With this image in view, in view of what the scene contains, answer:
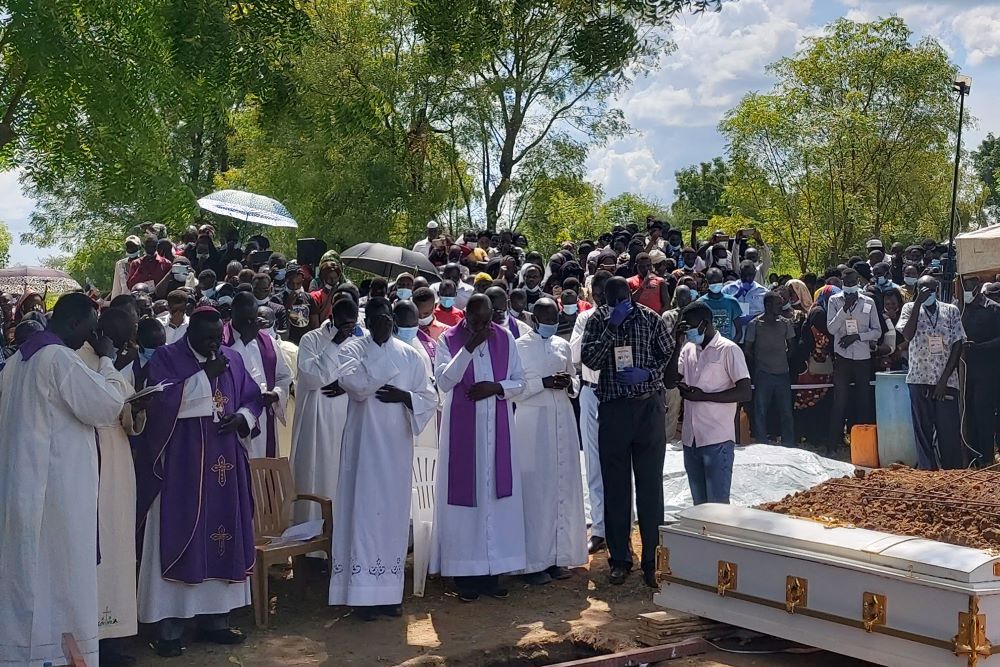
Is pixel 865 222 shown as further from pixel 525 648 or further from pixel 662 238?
pixel 525 648

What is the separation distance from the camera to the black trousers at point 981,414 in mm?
12305

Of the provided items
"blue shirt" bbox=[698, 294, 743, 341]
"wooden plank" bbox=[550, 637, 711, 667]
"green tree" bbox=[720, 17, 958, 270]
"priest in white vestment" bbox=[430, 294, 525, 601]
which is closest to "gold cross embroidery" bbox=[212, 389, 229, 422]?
"priest in white vestment" bbox=[430, 294, 525, 601]

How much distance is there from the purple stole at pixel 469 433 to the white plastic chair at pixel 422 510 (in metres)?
0.43

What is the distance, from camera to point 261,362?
8.82 metres

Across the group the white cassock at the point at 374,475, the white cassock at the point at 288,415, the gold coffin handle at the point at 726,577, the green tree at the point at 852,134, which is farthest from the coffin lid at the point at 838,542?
the green tree at the point at 852,134

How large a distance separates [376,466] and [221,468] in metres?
1.14

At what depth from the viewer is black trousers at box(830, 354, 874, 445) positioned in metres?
13.7

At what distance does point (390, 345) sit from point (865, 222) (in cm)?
2275

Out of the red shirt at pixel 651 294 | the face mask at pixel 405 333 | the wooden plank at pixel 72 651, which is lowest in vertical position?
the wooden plank at pixel 72 651

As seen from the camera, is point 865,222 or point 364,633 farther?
point 865,222

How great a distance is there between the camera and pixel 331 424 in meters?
8.96

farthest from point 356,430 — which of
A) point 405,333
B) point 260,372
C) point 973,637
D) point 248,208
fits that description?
point 248,208

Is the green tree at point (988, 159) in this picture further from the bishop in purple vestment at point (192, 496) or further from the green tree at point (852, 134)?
the bishop in purple vestment at point (192, 496)

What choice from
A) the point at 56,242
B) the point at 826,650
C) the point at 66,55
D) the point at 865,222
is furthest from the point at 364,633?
the point at 56,242
